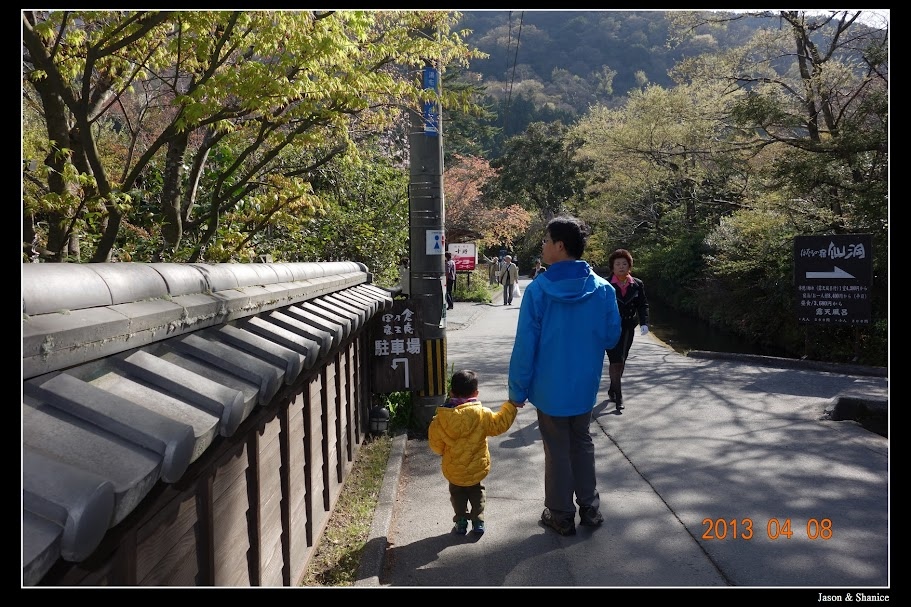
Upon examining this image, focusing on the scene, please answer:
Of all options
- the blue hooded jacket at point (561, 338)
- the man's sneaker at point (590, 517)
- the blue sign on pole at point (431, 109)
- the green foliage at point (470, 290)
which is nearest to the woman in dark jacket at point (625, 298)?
the blue sign on pole at point (431, 109)

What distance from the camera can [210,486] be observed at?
2545mm

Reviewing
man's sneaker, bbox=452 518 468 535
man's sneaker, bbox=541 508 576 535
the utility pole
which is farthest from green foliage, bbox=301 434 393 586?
man's sneaker, bbox=541 508 576 535

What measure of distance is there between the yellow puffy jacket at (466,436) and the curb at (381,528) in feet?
2.26

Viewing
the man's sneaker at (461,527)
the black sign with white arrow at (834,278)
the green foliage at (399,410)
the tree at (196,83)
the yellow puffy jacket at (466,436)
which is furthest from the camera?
the black sign with white arrow at (834,278)

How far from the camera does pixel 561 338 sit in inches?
168

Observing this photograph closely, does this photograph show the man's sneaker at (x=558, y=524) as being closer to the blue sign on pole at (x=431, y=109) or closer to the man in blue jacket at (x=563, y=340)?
the man in blue jacket at (x=563, y=340)

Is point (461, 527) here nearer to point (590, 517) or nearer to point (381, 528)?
point (381, 528)

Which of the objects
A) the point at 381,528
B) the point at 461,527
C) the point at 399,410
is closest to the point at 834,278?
the point at 399,410

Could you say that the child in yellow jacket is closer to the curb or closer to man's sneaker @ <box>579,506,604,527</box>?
the curb

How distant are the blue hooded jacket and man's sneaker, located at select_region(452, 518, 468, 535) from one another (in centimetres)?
103

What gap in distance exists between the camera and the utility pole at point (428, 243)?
7.47m

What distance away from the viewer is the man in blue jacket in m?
4.26

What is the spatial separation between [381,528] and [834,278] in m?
9.74

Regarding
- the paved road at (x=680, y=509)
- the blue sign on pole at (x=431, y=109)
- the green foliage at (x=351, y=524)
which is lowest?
the green foliage at (x=351, y=524)
